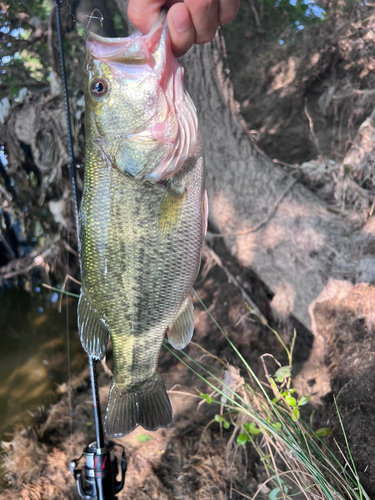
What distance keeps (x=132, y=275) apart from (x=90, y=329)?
0.77ft

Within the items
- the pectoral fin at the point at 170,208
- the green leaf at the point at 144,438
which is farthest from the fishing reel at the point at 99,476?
the green leaf at the point at 144,438

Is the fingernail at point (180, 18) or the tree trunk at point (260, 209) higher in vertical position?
the fingernail at point (180, 18)

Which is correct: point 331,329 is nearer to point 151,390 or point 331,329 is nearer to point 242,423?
point 242,423

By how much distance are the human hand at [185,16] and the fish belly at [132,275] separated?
1.22ft

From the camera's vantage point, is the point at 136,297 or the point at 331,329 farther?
the point at 331,329

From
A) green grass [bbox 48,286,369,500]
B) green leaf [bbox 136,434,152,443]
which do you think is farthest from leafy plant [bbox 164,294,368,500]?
green leaf [bbox 136,434,152,443]

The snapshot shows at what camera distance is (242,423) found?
2230 mm

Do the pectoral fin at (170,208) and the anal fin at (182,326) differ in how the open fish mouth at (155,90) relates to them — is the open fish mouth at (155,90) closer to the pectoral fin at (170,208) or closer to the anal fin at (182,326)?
the pectoral fin at (170,208)

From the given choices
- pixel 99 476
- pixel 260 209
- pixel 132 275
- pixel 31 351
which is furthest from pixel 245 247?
pixel 31 351

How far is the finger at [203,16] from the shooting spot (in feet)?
3.23

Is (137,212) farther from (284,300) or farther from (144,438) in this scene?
(144,438)

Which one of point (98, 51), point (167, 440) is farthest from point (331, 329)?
point (98, 51)

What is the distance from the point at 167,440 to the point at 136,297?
1.96m

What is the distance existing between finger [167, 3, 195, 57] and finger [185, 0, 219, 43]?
0.02 metres
